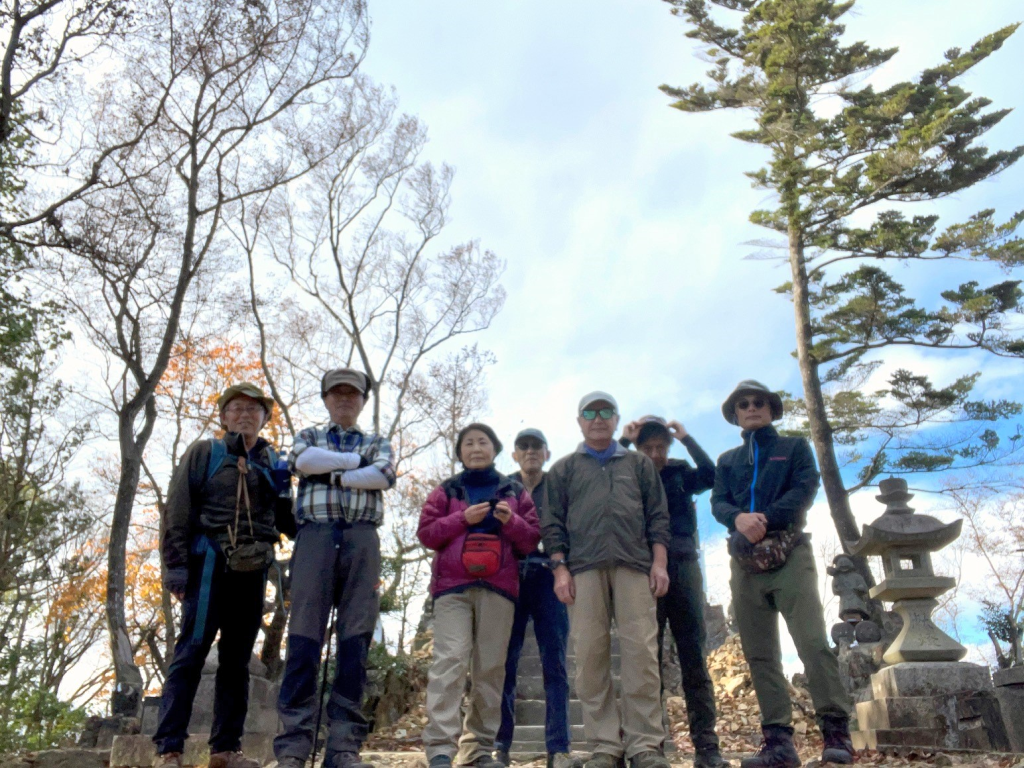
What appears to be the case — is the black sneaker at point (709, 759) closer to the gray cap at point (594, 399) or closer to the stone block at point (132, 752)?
the gray cap at point (594, 399)

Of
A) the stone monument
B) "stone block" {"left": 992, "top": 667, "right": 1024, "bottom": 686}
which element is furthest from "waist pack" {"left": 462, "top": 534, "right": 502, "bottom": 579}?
"stone block" {"left": 992, "top": 667, "right": 1024, "bottom": 686}

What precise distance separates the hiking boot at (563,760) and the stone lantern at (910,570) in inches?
101

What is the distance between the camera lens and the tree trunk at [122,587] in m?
10.8

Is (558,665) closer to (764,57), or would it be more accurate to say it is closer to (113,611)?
(113,611)

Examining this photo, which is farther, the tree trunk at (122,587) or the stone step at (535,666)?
the tree trunk at (122,587)

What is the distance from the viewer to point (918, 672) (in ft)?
17.1

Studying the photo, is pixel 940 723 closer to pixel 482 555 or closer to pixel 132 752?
pixel 482 555

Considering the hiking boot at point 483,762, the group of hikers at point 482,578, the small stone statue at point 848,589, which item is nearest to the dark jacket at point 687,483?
the group of hikers at point 482,578

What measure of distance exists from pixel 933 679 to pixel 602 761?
2711mm

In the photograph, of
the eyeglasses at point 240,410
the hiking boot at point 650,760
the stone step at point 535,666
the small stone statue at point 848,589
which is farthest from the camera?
the stone step at point 535,666

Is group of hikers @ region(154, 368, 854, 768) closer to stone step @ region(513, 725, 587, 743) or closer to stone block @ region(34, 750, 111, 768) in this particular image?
stone block @ region(34, 750, 111, 768)

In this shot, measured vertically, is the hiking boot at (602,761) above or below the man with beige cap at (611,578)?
below

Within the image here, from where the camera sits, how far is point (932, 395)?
1561 centimetres

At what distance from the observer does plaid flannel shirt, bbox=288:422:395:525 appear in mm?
3996
